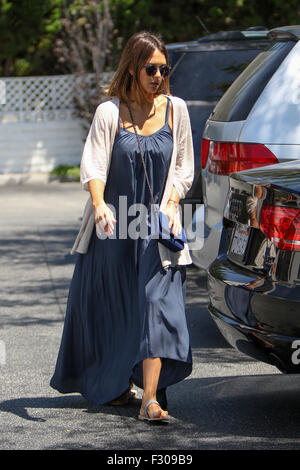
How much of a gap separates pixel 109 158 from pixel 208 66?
3788 millimetres

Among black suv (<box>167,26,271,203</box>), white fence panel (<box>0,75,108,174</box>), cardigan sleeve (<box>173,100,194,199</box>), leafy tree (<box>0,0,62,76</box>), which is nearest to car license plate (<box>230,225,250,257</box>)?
cardigan sleeve (<box>173,100,194,199</box>)

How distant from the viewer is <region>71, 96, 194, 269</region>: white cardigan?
4770 millimetres

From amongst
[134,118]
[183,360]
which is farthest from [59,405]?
[134,118]

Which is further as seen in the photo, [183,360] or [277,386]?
[277,386]

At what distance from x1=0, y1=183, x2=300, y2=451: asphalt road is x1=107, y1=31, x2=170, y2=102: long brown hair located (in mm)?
1623

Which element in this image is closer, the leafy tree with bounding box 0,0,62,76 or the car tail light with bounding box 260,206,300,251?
the car tail light with bounding box 260,206,300,251

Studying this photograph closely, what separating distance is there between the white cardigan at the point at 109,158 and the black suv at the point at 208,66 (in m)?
3.13

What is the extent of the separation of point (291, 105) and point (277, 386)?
1598 millimetres

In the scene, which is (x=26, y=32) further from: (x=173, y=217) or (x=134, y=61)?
A: (x=173, y=217)

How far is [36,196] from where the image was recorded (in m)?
14.7

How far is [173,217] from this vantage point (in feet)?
15.8

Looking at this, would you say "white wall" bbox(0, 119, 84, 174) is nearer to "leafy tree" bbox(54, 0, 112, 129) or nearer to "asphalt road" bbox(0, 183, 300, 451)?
"leafy tree" bbox(54, 0, 112, 129)

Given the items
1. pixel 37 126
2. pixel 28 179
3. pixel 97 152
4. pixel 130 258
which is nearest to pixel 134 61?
pixel 97 152
